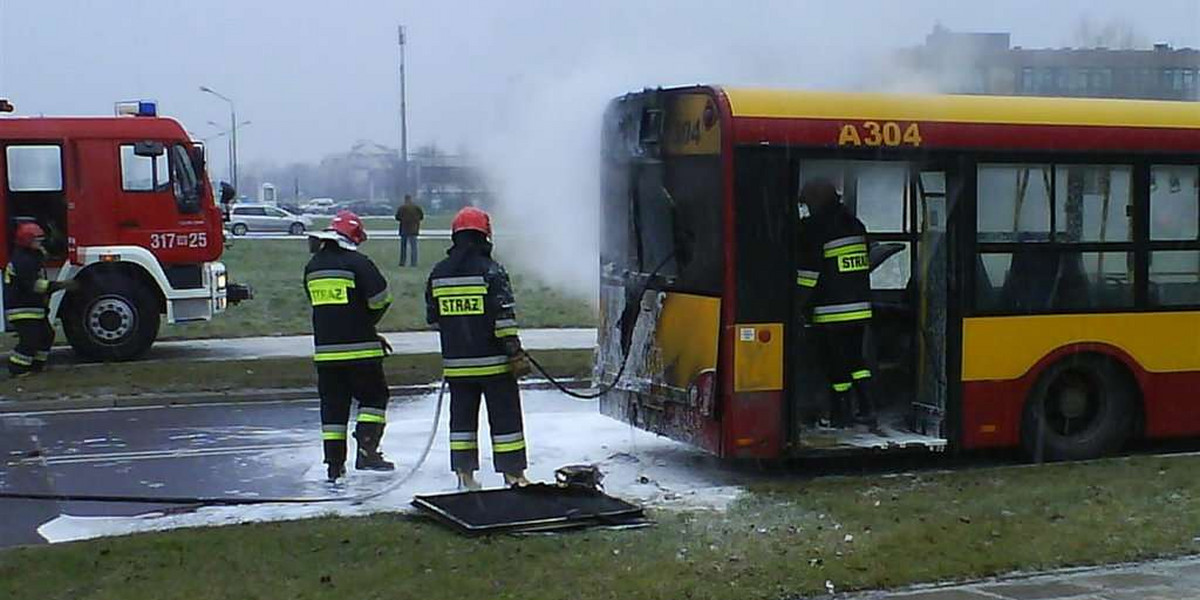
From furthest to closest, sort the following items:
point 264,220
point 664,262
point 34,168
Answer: point 264,220
point 34,168
point 664,262

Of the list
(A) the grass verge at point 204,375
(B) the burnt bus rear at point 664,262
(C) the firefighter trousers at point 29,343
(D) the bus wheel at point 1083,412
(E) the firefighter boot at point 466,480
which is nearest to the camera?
(E) the firefighter boot at point 466,480

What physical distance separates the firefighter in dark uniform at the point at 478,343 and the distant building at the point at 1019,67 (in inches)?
189

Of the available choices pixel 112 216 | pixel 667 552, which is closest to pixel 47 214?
pixel 112 216

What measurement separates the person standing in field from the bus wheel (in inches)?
602

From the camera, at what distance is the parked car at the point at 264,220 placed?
5338cm

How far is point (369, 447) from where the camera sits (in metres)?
9.59

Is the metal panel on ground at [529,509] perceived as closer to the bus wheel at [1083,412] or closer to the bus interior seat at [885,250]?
the bus interior seat at [885,250]

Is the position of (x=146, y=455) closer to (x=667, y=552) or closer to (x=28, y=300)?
(x=28, y=300)

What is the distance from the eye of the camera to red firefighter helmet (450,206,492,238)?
28.9ft

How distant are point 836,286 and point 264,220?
4933cm

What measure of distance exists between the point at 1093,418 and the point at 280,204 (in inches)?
2197

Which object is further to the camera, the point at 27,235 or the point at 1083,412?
the point at 27,235

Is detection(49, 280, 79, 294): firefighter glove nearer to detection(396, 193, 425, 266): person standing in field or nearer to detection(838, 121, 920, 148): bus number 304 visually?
detection(396, 193, 425, 266): person standing in field

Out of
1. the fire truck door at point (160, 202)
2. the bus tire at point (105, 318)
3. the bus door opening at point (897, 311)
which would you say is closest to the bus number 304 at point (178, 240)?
the fire truck door at point (160, 202)
